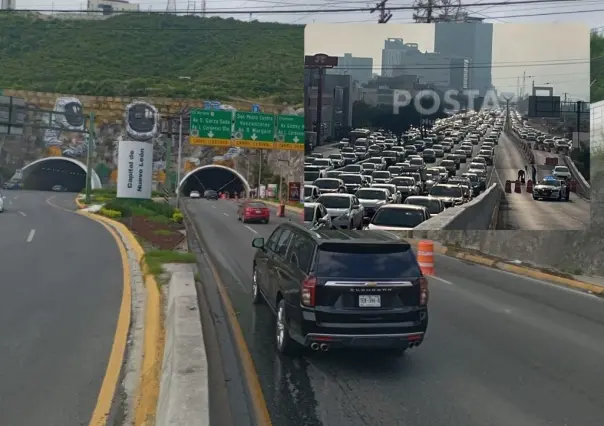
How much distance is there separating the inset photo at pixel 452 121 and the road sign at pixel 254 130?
1137 cm

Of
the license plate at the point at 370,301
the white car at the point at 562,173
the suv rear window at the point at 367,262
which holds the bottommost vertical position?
the license plate at the point at 370,301

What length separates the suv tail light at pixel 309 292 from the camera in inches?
311

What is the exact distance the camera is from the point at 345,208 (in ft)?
91.9

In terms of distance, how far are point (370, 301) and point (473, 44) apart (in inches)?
924

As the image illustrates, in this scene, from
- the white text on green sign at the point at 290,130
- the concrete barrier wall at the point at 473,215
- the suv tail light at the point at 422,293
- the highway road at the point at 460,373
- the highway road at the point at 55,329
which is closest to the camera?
the highway road at the point at 55,329

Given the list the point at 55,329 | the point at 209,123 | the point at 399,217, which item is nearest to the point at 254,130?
the point at 209,123

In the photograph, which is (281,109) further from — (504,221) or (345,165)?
(504,221)

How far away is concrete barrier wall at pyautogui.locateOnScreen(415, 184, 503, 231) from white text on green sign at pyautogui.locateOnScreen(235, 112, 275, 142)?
1667cm

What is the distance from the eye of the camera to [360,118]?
97.7 feet

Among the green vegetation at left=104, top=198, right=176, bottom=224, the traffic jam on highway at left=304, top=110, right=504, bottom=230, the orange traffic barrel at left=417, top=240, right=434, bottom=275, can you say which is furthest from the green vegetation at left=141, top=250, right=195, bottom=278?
the green vegetation at left=104, top=198, right=176, bottom=224

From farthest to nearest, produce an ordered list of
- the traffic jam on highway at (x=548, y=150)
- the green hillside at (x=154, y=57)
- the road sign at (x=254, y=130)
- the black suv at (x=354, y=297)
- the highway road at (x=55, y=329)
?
the green hillside at (x=154, y=57) < the road sign at (x=254, y=130) < the traffic jam on highway at (x=548, y=150) < the black suv at (x=354, y=297) < the highway road at (x=55, y=329)

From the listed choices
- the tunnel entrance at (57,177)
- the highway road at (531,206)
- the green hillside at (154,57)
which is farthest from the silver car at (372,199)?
the tunnel entrance at (57,177)

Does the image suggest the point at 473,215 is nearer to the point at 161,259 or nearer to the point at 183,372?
the point at 161,259

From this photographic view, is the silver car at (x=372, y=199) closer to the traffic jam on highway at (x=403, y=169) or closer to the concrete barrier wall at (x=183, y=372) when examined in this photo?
the traffic jam on highway at (x=403, y=169)
